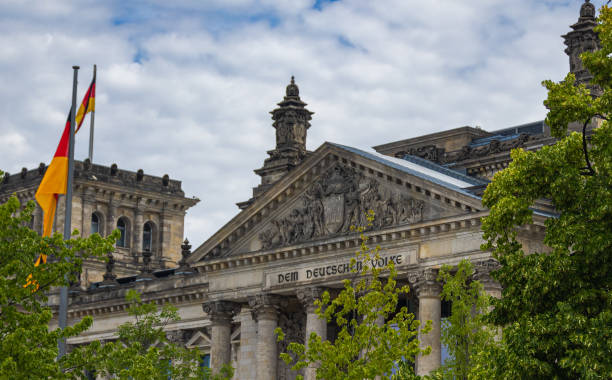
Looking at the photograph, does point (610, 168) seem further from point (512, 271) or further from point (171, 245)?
point (171, 245)

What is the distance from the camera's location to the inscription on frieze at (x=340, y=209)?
191 ft

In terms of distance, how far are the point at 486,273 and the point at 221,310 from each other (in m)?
16.3

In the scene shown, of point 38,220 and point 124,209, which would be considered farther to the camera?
point 124,209

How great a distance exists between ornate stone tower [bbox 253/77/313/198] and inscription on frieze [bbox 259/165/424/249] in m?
11.7

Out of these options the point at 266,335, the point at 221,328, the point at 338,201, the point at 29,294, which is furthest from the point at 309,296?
the point at 29,294

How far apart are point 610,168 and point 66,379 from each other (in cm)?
1576

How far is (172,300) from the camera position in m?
75.6

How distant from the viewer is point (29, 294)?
1519 inches

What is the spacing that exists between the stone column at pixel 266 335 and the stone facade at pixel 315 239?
0.05 metres

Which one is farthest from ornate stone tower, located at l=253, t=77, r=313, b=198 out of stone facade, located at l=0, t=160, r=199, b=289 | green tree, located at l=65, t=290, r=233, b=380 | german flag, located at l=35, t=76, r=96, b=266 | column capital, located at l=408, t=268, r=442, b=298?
german flag, located at l=35, t=76, r=96, b=266

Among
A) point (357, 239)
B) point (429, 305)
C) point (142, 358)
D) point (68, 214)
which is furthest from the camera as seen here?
point (357, 239)

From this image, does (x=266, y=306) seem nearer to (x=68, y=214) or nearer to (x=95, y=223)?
(x=68, y=214)

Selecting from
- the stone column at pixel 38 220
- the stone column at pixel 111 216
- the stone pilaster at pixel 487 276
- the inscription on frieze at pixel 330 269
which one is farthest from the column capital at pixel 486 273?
the stone column at pixel 38 220

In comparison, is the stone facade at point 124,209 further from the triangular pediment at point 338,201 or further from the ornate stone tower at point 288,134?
the triangular pediment at point 338,201
